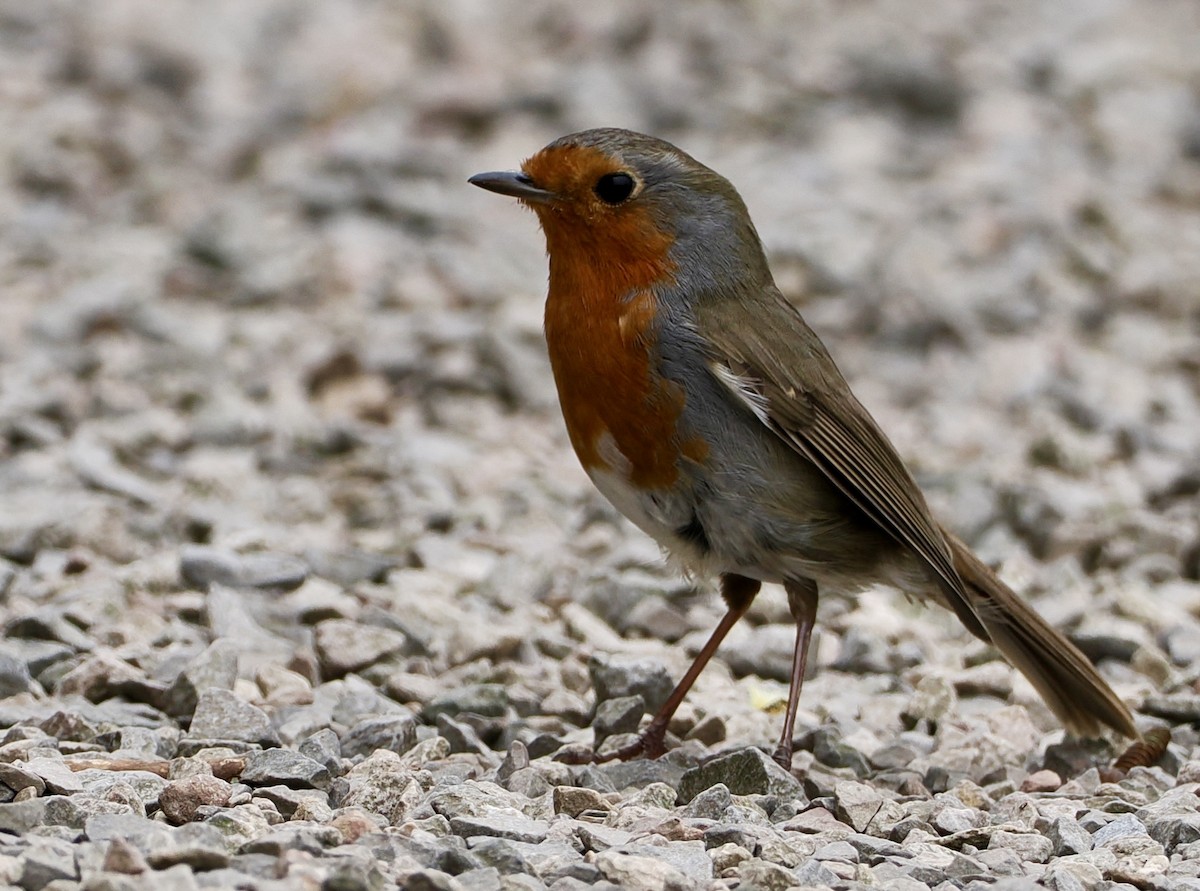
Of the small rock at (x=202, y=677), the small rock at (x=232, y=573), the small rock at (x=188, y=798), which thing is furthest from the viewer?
the small rock at (x=232, y=573)

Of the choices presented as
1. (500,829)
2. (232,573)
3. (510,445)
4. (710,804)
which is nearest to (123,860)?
(500,829)

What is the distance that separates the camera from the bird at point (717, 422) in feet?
14.2

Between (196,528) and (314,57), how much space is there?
4682 mm

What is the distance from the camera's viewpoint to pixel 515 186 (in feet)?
14.9

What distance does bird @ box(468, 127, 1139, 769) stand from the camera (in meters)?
4.32

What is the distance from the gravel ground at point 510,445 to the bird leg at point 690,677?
0.10 m

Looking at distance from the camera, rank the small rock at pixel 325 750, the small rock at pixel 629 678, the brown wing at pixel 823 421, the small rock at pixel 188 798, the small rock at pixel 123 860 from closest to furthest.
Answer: the small rock at pixel 123 860
the small rock at pixel 188 798
the small rock at pixel 325 750
the brown wing at pixel 823 421
the small rock at pixel 629 678

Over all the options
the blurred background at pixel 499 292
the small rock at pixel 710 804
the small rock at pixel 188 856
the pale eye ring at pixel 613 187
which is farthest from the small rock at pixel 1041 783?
the small rock at pixel 188 856

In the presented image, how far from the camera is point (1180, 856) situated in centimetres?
363

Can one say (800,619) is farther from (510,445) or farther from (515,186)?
(510,445)

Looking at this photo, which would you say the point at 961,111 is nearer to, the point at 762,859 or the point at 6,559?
the point at 6,559

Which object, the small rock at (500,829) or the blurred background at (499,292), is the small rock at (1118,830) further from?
the blurred background at (499,292)

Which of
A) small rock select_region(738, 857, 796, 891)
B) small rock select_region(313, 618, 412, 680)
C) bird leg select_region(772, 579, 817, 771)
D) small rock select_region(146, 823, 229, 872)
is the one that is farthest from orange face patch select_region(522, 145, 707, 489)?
small rock select_region(146, 823, 229, 872)

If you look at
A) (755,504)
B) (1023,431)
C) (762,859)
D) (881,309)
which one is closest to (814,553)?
(755,504)
